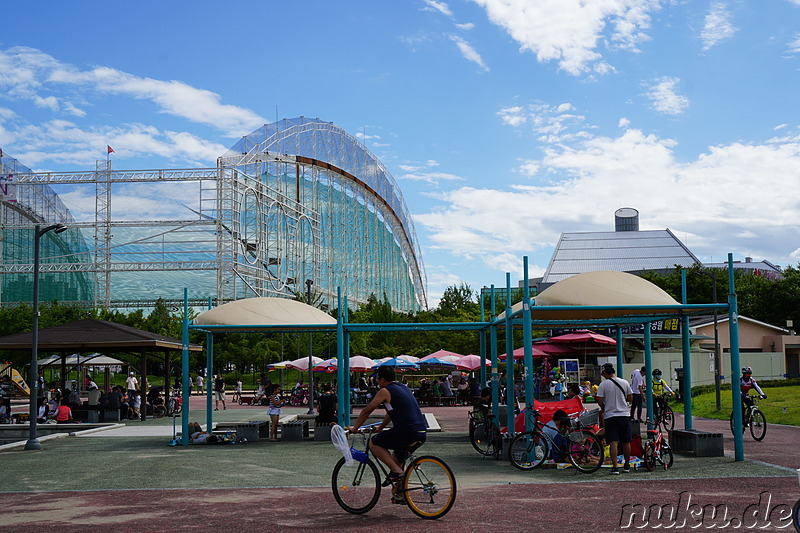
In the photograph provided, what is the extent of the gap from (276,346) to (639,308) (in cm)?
4305

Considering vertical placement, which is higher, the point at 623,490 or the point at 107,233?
the point at 107,233

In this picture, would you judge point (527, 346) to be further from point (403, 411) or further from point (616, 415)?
point (403, 411)

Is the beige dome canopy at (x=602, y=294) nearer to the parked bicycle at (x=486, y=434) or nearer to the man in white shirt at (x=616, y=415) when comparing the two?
the man in white shirt at (x=616, y=415)

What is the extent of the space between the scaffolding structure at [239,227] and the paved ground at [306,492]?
4274 cm

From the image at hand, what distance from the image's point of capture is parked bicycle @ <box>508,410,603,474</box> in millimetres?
13070

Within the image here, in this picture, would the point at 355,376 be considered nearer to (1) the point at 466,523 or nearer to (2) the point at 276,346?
(2) the point at 276,346

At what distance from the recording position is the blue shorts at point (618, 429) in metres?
13.1

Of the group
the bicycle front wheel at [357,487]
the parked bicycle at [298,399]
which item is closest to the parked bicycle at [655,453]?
the bicycle front wheel at [357,487]

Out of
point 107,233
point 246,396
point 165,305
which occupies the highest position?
point 107,233

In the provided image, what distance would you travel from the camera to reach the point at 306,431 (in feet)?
69.7

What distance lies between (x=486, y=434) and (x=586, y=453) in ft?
10.7

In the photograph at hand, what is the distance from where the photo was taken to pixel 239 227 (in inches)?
2403

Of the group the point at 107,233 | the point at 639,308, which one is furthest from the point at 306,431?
the point at 107,233

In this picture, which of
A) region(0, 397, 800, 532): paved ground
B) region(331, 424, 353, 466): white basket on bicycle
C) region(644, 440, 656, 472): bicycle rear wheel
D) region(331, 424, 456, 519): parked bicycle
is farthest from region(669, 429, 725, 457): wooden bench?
region(331, 424, 353, 466): white basket on bicycle
